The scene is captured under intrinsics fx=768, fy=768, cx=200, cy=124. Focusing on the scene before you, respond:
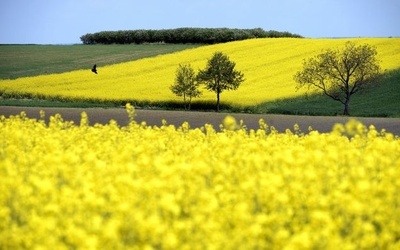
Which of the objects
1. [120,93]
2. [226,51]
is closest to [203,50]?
[226,51]

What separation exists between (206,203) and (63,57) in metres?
64.5

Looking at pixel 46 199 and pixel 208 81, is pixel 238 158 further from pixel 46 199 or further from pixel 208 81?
pixel 208 81

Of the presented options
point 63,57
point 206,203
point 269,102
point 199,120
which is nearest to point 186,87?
point 269,102

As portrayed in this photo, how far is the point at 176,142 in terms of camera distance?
12000 mm

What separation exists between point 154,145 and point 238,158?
9.38 ft

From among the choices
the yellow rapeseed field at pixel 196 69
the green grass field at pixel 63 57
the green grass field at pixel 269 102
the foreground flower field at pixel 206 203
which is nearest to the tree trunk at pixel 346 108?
the green grass field at pixel 269 102

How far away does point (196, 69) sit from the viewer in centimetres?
5222

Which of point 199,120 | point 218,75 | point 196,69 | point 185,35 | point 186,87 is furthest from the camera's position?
point 185,35

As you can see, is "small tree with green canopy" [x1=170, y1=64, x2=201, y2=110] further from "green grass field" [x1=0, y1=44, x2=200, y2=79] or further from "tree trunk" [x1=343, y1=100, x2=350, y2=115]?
"green grass field" [x1=0, y1=44, x2=200, y2=79]

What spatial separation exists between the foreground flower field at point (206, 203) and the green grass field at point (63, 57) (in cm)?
4909

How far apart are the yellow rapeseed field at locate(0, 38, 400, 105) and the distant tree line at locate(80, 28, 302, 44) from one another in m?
12.6

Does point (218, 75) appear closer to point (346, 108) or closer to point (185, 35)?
point (346, 108)

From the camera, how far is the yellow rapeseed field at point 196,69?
4338cm

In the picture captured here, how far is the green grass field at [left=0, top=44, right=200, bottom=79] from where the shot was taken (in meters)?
59.8
